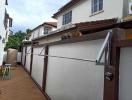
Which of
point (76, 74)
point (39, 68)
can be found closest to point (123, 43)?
point (76, 74)

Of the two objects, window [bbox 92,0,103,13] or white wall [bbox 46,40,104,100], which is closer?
white wall [bbox 46,40,104,100]

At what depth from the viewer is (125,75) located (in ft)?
10.8

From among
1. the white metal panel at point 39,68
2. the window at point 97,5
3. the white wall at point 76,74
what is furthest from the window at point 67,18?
the white wall at point 76,74

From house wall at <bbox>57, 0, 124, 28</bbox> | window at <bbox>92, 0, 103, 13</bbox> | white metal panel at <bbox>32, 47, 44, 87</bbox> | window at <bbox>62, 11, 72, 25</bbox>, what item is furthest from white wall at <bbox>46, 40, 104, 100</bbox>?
window at <bbox>62, 11, 72, 25</bbox>

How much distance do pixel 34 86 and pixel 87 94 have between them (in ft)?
23.4

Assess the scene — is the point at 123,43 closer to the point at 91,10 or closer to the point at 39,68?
the point at 39,68

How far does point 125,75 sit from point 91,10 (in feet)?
37.3

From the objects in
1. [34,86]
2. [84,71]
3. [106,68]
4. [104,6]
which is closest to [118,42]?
[106,68]

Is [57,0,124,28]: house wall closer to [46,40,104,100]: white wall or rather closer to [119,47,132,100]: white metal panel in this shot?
[46,40,104,100]: white wall

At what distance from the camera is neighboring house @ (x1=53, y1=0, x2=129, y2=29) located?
1086cm

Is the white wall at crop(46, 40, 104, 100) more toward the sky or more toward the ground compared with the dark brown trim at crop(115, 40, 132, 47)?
more toward the ground

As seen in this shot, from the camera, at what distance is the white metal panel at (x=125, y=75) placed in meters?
3.18

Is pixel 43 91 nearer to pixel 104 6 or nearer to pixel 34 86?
pixel 34 86

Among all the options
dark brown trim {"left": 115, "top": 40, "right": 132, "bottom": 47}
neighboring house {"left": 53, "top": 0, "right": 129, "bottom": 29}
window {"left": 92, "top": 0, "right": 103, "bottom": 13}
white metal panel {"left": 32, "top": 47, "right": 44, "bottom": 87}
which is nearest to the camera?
dark brown trim {"left": 115, "top": 40, "right": 132, "bottom": 47}
